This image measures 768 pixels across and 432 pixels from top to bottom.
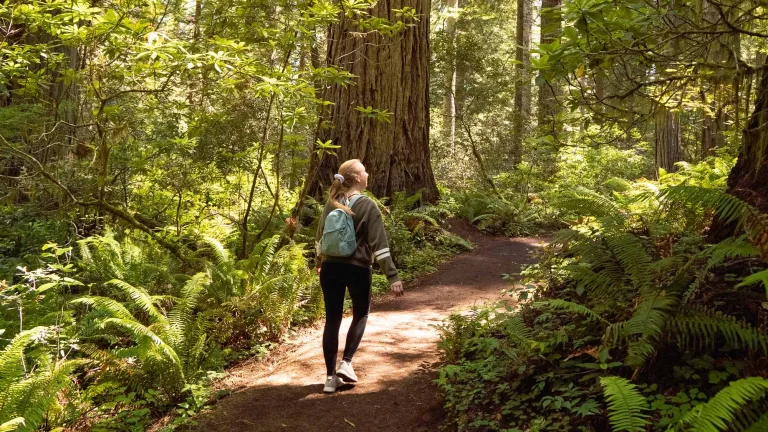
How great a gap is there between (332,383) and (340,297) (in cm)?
80

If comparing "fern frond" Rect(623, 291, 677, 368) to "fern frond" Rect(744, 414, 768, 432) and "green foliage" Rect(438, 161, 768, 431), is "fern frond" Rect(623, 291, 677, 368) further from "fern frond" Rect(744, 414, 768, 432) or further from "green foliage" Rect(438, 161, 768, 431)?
"fern frond" Rect(744, 414, 768, 432)

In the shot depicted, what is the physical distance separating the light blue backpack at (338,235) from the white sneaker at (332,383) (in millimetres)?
1174

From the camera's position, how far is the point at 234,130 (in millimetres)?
8812

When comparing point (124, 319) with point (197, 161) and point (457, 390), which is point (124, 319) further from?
point (197, 161)

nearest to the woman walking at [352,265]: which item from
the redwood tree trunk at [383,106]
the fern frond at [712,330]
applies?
the fern frond at [712,330]

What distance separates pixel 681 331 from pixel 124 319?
452 centimetres

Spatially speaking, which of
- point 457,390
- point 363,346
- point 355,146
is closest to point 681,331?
point 457,390

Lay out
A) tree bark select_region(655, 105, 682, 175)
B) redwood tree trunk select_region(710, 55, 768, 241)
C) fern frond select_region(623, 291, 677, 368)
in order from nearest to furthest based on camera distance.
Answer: fern frond select_region(623, 291, 677, 368) → redwood tree trunk select_region(710, 55, 768, 241) → tree bark select_region(655, 105, 682, 175)

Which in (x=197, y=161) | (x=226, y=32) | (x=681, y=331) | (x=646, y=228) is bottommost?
(x=681, y=331)

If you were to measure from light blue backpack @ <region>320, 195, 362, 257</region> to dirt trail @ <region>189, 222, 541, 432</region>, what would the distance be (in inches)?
52.8

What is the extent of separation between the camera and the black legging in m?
→ 4.89

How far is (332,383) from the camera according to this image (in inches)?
198

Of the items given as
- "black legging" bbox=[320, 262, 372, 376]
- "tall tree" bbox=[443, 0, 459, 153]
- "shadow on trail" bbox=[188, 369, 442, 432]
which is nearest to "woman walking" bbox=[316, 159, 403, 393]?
"black legging" bbox=[320, 262, 372, 376]

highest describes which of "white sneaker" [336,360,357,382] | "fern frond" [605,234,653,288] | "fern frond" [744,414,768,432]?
"fern frond" [605,234,653,288]
